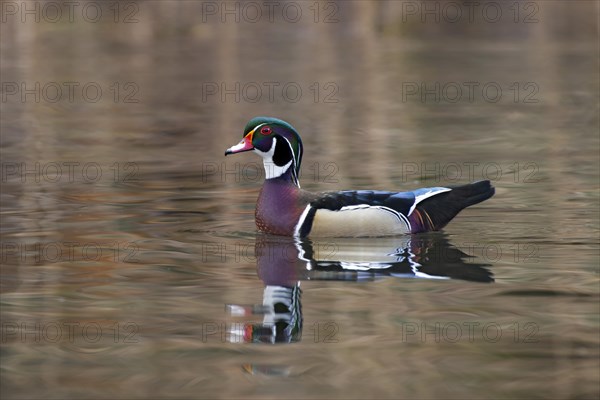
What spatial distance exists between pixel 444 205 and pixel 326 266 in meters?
1.65

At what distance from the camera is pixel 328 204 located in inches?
411

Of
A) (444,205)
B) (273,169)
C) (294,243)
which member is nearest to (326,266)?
(294,243)

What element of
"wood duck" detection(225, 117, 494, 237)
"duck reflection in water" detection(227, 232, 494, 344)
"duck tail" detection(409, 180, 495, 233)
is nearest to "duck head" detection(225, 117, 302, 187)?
"wood duck" detection(225, 117, 494, 237)

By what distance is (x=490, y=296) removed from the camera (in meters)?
8.42

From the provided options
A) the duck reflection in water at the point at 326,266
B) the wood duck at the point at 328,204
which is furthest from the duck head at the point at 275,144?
the duck reflection in water at the point at 326,266

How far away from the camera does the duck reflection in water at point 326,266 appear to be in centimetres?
773

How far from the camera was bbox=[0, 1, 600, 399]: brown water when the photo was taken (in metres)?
6.87

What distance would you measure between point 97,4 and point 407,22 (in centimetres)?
958

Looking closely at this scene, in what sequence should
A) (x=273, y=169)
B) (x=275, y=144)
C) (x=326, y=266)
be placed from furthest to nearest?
(x=275, y=144)
(x=273, y=169)
(x=326, y=266)

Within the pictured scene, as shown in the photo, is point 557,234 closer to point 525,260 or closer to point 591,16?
point 525,260

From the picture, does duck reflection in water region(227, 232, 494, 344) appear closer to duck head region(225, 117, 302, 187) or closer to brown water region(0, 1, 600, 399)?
brown water region(0, 1, 600, 399)

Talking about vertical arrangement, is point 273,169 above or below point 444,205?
above

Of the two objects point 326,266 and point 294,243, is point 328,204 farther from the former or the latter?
point 326,266

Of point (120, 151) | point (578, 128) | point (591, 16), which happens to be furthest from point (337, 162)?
point (591, 16)
